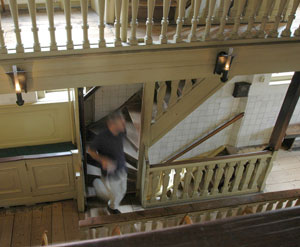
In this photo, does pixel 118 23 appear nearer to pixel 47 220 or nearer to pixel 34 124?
pixel 34 124

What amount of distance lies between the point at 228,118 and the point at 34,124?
338 cm

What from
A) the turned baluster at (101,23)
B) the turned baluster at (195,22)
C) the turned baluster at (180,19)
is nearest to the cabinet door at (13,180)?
the turned baluster at (101,23)

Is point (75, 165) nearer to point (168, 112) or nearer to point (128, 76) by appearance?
point (168, 112)

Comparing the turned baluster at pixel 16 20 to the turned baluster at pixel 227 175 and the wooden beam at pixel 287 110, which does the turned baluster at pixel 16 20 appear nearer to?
the turned baluster at pixel 227 175

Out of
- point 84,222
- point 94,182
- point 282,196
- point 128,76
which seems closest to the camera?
point 84,222

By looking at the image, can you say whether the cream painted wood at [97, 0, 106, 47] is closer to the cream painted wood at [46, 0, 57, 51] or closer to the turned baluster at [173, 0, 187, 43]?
the cream painted wood at [46, 0, 57, 51]

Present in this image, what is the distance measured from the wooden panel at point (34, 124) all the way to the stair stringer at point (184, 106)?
1559mm

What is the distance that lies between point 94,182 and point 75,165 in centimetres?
51

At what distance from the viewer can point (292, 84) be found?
169 inches

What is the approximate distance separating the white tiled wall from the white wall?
3.26ft

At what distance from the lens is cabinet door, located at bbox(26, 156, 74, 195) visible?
457 centimetres

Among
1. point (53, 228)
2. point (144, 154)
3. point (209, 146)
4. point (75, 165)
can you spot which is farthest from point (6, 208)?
point (209, 146)

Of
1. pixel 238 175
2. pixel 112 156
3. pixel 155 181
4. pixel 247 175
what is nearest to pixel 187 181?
pixel 155 181

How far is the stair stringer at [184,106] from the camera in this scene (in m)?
4.41
